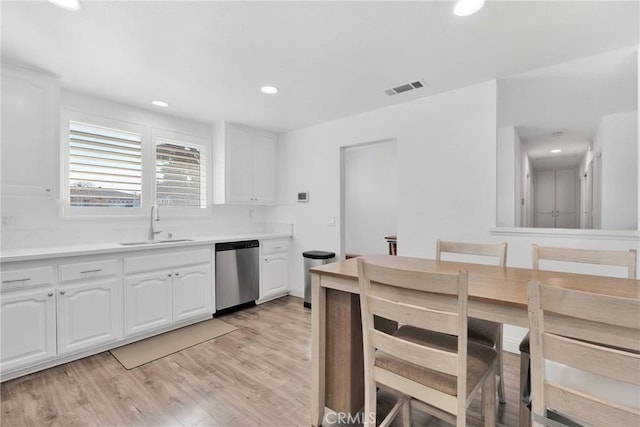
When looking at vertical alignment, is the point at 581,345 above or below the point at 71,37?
below

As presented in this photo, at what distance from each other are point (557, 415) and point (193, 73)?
3.04 metres

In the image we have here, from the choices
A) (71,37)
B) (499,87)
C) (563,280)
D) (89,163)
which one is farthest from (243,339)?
(499,87)

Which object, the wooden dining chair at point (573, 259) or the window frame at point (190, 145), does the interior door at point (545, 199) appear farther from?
the window frame at point (190, 145)

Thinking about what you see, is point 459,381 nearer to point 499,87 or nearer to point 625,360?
point 625,360

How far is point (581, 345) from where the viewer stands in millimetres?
855

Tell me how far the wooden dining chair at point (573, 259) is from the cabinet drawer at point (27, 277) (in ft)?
10.3

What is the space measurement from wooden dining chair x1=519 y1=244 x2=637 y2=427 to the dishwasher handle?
2.92 meters

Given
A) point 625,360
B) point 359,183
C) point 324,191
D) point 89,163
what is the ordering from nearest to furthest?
point 625,360 < point 89,163 < point 324,191 < point 359,183

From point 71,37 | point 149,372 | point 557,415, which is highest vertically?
point 71,37

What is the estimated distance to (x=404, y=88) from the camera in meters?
2.82

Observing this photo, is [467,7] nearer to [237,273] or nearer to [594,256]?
[594,256]

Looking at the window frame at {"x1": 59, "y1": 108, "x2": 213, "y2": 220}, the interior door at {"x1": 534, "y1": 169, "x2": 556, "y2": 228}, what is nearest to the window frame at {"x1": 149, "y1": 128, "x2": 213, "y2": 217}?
the window frame at {"x1": 59, "y1": 108, "x2": 213, "y2": 220}

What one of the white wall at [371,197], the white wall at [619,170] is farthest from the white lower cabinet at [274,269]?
the white wall at [619,170]

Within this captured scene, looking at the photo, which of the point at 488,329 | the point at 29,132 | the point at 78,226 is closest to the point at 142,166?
the point at 78,226
